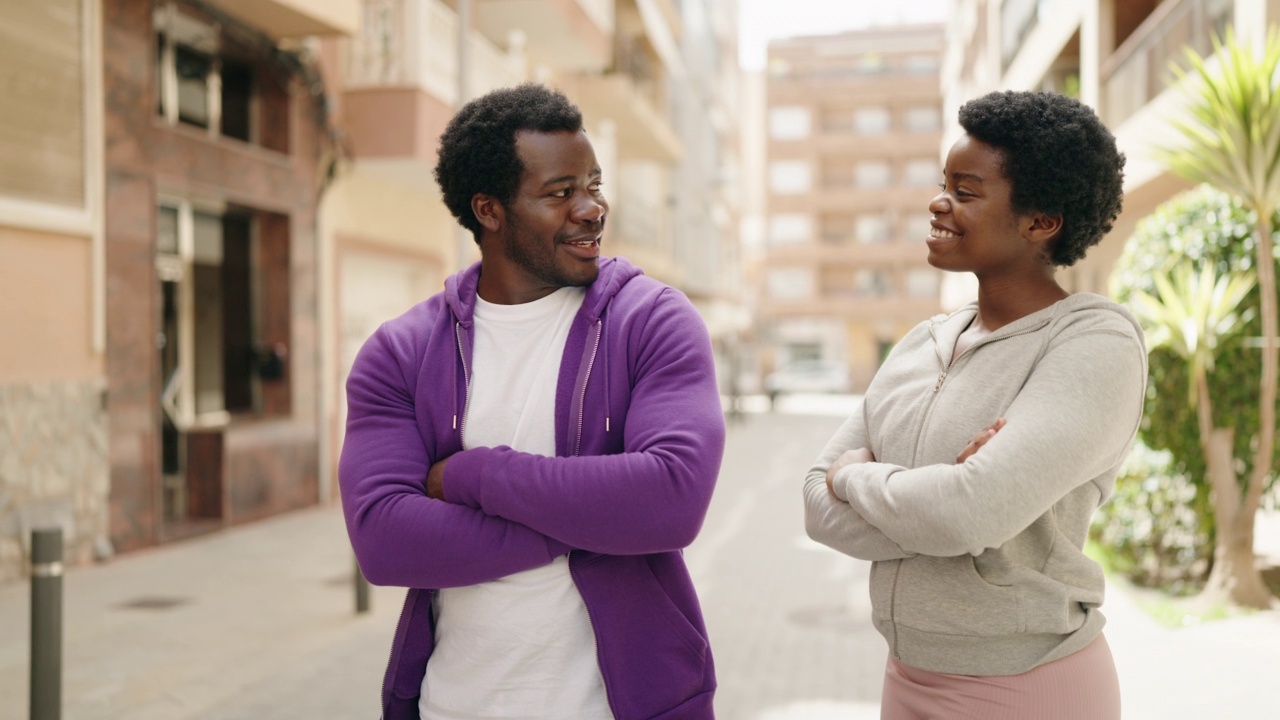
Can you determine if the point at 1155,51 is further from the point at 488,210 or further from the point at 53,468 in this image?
the point at 488,210

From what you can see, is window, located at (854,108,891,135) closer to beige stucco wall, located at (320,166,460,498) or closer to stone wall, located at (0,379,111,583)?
beige stucco wall, located at (320,166,460,498)

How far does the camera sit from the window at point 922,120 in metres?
58.2

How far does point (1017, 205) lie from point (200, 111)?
10.1 m

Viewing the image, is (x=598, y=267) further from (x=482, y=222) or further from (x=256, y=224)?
(x=256, y=224)

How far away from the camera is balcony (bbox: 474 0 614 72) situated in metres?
15.7

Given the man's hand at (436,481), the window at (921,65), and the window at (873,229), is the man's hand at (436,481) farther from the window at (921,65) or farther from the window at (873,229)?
the window at (921,65)

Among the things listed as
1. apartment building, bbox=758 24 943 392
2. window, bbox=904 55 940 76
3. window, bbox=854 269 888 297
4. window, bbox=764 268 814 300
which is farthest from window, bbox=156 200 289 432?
window, bbox=904 55 940 76

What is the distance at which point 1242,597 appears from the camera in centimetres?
616

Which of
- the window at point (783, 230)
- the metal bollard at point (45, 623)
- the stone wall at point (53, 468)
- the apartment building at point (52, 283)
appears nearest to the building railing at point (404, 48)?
the apartment building at point (52, 283)

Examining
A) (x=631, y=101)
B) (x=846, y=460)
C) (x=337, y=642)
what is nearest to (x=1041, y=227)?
(x=846, y=460)

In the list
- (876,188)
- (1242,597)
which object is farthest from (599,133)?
(876,188)

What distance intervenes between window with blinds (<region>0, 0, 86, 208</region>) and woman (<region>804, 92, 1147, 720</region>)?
25.4 feet

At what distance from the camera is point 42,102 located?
26.8 feet

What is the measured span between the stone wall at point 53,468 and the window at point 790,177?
53.2 meters
